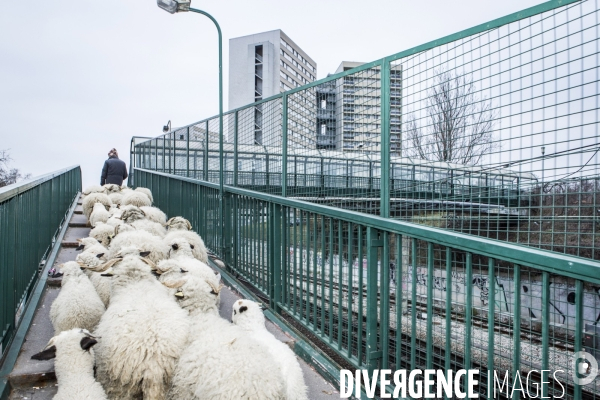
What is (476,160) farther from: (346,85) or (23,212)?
(23,212)

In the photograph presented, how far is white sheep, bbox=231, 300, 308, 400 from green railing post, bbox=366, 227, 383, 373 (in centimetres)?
54

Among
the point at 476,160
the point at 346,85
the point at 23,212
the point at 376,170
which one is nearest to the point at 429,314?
the point at 476,160

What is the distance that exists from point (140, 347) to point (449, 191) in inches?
91.9

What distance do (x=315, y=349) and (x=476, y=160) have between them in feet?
6.94

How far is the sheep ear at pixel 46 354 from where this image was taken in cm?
265

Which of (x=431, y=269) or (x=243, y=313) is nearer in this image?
(x=431, y=269)

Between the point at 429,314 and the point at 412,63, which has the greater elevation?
the point at 412,63

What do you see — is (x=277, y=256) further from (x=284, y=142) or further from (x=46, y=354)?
(x=46, y=354)

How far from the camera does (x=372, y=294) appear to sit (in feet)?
10.2

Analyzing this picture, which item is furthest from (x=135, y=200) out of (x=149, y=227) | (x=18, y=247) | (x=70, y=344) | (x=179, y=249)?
(x=70, y=344)

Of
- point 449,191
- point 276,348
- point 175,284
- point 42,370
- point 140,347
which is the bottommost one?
point 42,370

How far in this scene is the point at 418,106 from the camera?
2.95 meters

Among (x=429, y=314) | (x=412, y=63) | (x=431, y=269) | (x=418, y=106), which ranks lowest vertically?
(x=429, y=314)

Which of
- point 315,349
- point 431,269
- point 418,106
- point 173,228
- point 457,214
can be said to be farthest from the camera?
point 173,228
